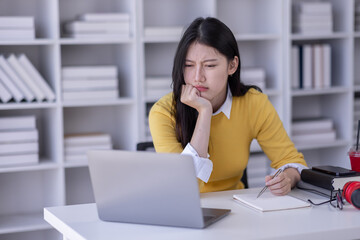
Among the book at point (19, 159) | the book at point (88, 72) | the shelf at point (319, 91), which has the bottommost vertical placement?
the book at point (19, 159)

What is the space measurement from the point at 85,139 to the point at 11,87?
496 mm

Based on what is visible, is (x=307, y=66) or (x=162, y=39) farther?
(x=307, y=66)

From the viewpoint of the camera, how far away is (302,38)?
349cm

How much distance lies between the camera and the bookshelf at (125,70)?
3.08 m

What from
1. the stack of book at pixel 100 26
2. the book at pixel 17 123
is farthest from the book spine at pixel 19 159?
the stack of book at pixel 100 26

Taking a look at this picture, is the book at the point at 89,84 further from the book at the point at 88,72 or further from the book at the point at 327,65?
the book at the point at 327,65

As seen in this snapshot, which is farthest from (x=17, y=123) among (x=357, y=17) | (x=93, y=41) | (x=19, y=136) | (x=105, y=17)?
(x=357, y=17)

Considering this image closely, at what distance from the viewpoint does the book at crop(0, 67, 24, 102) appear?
296cm

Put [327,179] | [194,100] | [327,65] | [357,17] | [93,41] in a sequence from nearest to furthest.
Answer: [327,179], [194,100], [93,41], [327,65], [357,17]

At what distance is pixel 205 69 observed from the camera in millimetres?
2102

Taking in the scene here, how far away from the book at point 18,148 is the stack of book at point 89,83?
0.31m

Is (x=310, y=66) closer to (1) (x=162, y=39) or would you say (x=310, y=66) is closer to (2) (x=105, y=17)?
(1) (x=162, y=39)

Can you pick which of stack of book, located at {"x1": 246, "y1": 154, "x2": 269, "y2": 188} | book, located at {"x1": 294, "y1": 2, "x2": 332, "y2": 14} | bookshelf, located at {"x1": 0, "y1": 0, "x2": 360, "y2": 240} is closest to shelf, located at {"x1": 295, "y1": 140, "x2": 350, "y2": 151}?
bookshelf, located at {"x1": 0, "y1": 0, "x2": 360, "y2": 240}

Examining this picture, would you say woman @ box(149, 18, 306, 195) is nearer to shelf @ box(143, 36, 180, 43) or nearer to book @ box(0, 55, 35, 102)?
shelf @ box(143, 36, 180, 43)
